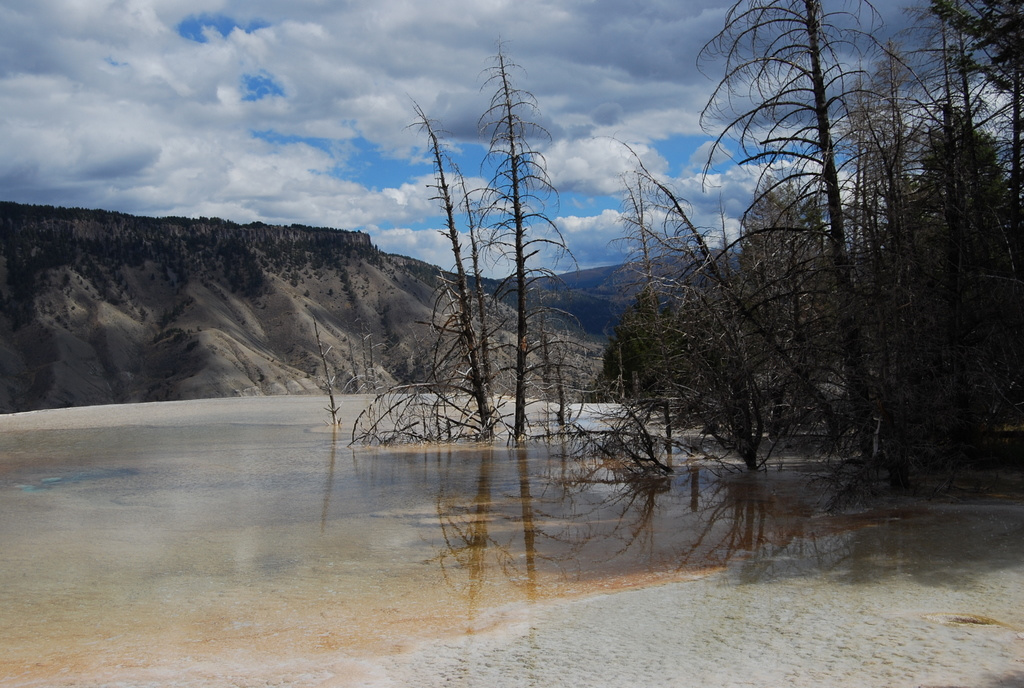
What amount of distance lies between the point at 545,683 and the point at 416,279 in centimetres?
13670

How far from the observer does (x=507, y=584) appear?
8.80 meters

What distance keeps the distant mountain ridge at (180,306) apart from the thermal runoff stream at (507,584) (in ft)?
241

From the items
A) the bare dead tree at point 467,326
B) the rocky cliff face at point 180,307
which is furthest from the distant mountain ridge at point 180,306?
the bare dead tree at point 467,326

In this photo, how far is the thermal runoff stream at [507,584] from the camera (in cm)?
602

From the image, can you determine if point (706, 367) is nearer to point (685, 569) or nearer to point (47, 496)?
point (685, 569)

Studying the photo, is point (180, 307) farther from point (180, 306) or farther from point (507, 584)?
point (507, 584)

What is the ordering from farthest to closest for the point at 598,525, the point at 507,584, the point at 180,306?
1. the point at 180,306
2. the point at 598,525
3. the point at 507,584

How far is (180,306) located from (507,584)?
388 feet

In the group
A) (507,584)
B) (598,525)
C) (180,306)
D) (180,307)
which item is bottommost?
(507,584)

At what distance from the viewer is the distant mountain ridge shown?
3898 inches

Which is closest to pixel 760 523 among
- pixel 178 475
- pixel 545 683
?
pixel 545 683

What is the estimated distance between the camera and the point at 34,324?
345 feet

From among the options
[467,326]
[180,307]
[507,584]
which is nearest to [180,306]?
[180,307]

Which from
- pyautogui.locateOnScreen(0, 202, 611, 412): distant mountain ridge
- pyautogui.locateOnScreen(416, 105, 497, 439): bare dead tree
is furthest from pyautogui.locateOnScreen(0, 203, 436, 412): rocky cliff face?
pyautogui.locateOnScreen(416, 105, 497, 439): bare dead tree
